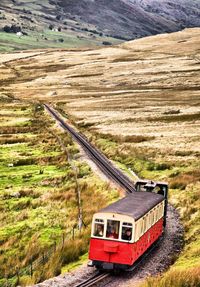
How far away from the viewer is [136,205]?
28375 millimetres

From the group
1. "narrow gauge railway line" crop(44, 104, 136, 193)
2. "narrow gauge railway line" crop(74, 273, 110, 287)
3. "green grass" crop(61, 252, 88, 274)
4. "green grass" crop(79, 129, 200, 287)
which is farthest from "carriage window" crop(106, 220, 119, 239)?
"narrow gauge railway line" crop(44, 104, 136, 193)

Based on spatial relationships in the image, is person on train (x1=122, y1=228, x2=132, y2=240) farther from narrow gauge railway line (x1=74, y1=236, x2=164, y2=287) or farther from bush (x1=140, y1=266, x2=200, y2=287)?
bush (x1=140, y1=266, x2=200, y2=287)

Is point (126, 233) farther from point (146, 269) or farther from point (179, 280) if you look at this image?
point (179, 280)

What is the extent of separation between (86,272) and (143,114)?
80742 millimetres

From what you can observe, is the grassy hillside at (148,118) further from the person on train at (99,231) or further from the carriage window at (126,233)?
the person on train at (99,231)

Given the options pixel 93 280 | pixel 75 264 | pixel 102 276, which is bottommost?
pixel 75 264

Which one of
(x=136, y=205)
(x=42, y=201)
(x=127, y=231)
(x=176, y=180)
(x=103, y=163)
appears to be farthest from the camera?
(x=103, y=163)

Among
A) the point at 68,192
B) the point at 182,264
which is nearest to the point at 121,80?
the point at 68,192

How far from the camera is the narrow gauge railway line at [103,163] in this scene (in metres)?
49.1

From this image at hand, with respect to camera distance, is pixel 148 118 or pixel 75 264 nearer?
pixel 75 264

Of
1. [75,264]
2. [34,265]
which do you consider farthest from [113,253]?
[34,265]

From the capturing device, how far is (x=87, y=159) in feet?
205

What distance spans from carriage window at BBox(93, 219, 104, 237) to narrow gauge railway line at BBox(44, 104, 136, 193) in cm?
1897

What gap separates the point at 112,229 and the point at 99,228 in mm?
686
